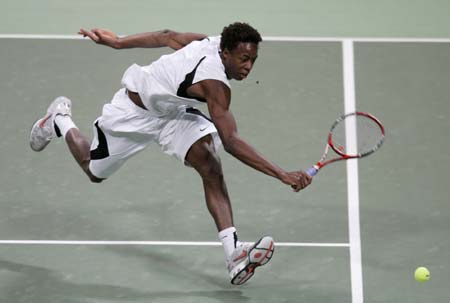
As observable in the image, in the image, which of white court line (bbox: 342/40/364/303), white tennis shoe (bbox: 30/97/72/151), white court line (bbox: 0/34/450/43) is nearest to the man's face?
white court line (bbox: 342/40/364/303)

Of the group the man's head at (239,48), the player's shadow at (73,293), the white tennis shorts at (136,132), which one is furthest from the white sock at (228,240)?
the man's head at (239,48)

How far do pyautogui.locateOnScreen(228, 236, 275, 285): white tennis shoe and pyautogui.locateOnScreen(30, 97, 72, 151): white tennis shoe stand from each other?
2167mm

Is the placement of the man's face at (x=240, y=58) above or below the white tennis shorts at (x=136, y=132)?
above

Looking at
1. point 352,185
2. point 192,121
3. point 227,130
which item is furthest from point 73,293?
point 352,185

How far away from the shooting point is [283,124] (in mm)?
10695

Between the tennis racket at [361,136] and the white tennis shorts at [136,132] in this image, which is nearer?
the tennis racket at [361,136]

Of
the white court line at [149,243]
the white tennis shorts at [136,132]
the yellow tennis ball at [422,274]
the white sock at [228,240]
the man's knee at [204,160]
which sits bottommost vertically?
the yellow tennis ball at [422,274]

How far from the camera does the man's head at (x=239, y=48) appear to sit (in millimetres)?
7820

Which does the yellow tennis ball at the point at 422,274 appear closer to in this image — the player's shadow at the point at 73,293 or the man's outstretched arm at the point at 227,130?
the player's shadow at the point at 73,293

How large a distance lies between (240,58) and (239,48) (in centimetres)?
7

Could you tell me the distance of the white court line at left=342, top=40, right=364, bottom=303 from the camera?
27.7 feet

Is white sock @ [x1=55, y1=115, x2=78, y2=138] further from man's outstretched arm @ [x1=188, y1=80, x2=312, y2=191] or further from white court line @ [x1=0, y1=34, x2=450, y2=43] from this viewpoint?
white court line @ [x1=0, y1=34, x2=450, y2=43]

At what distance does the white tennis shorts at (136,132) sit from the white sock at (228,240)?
604 millimetres

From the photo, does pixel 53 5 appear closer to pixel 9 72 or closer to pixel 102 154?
pixel 9 72
